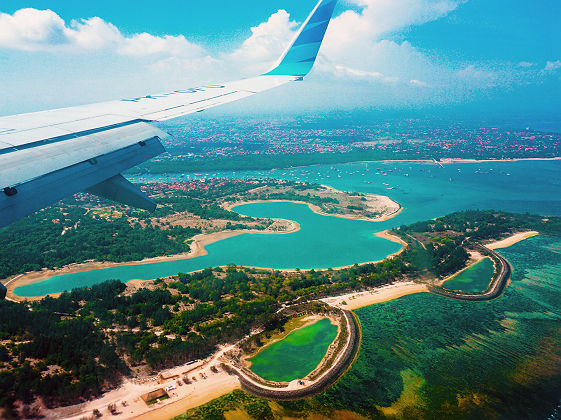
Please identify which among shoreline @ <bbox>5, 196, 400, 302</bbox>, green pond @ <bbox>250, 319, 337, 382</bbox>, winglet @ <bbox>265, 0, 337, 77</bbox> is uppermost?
winglet @ <bbox>265, 0, 337, 77</bbox>

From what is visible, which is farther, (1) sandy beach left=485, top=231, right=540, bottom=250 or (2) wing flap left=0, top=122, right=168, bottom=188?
(1) sandy beach left=485, top=231, right=540, bottom=250

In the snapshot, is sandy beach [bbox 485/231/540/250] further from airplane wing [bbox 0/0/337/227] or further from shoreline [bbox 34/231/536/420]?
airplane wing [bbox 0/0/337/227]

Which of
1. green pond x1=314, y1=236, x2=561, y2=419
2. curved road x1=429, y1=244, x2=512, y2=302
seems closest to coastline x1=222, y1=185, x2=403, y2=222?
curved road x1=429, y1=244, x2=512, y2=302

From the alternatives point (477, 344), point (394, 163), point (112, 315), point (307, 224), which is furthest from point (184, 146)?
point (477, 344)

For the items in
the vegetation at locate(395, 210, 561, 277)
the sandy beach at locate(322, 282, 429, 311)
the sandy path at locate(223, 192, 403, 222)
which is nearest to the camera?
the sandy beach at locate(322, 282, 429, 311)

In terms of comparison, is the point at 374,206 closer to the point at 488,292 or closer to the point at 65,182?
the point at 488,292

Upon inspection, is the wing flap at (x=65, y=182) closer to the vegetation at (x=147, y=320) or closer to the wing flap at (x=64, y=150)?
the wing flap at (x=64, y=150)

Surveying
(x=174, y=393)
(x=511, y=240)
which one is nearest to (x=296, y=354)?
(x=174, y=393)
